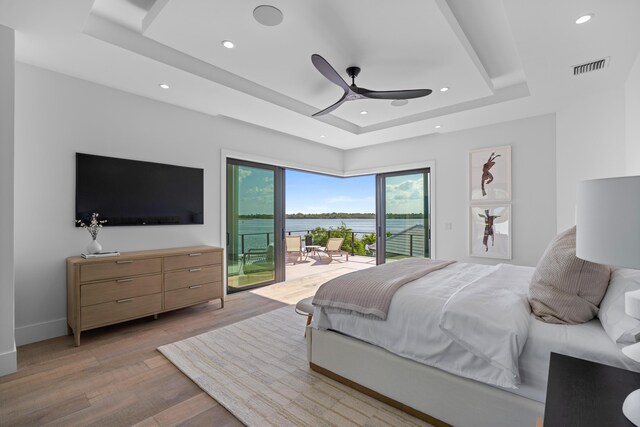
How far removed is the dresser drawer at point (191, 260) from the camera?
338 centimetres

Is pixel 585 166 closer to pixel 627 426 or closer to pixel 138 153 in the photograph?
pixel 627 426

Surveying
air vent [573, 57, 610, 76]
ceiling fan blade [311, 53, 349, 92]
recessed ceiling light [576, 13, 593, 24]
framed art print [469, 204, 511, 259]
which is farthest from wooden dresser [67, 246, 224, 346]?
air vent [573, 57, 610, 76]

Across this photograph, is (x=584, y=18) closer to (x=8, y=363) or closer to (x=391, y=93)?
(x=391, y=93)

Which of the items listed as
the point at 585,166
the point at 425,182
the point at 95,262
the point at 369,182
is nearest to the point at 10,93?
the point at 95,262

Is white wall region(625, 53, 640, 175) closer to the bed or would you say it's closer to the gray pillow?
the bed

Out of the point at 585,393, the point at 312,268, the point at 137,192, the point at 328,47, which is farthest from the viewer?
the point at 312,268

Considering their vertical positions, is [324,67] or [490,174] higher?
[324,67]

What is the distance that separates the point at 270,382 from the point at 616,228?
2.17 m

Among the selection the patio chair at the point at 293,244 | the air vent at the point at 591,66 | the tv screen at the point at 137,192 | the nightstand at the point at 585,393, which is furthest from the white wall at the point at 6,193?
the patio chair at the point at 293,244

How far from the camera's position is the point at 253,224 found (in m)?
4.89

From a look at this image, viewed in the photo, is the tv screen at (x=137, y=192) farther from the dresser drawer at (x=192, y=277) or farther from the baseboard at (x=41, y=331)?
the baseboard at (x=41, y=331)

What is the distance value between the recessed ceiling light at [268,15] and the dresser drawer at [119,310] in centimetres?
290

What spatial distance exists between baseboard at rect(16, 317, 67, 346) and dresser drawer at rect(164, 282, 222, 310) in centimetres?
95

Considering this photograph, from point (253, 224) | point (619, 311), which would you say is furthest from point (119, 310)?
point (619, 311)
